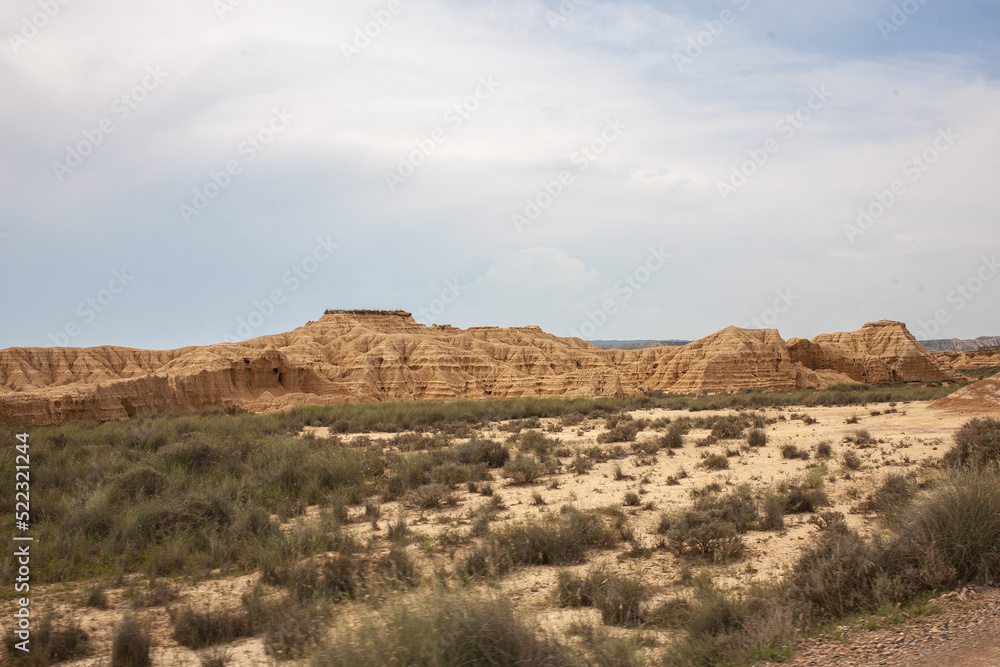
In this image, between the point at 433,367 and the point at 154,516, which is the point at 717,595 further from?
the point at 433,367

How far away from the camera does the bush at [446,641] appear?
3.86 m

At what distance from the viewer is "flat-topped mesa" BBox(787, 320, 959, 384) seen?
61312 millimetres

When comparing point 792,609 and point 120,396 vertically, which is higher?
point 120,396

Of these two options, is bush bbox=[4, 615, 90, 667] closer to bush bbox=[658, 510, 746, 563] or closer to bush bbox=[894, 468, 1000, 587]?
bush bbox=[658, 510, 746, 563]

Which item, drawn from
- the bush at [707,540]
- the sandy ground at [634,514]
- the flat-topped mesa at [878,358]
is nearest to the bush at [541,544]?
the sandy ground at [634,514]

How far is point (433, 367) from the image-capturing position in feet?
168

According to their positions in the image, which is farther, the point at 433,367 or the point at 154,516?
the point at 433,367

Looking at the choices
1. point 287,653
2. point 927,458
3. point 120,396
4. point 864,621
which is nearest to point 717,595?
point 864,621

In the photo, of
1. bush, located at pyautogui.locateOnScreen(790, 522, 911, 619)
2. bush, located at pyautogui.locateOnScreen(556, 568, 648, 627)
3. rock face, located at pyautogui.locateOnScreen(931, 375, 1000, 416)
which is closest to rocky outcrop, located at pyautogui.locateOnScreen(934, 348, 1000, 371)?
rock face, located at pyautogui.locateOnScreen(931, 375, 1000, 416)

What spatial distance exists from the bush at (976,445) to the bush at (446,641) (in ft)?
29.6

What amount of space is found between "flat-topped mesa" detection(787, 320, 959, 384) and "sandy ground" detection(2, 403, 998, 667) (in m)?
47.7

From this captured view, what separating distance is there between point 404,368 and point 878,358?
161 feet

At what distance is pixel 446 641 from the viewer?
388 cm

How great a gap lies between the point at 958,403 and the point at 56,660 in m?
23.7
